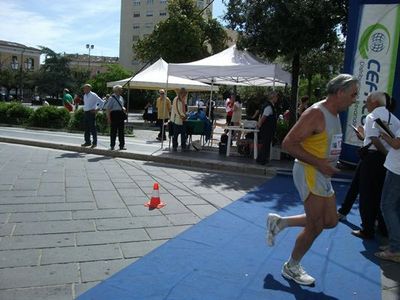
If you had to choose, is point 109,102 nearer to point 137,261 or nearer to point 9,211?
point 9,211

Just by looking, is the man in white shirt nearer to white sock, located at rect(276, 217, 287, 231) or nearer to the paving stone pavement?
white sock, located at rect(276, 217, 287, 231)

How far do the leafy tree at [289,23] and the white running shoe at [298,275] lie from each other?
8774 mm

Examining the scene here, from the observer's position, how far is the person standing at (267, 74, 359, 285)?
383 centimetres

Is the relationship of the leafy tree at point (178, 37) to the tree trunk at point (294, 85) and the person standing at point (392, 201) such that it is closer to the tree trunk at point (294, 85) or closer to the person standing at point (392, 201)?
the tree trunk at point (294, 85)

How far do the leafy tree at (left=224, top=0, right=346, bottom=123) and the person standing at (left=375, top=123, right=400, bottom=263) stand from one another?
750 cm

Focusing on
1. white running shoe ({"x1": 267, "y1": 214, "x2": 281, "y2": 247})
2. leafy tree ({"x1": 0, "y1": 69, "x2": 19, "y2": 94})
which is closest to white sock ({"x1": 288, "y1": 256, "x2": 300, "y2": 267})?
white running shoe ({"x1": 267, "y1": 214, "x2": 281, "y2": 247})

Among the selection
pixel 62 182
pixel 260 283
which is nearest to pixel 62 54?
pixel 62 182

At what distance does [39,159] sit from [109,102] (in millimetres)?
2340

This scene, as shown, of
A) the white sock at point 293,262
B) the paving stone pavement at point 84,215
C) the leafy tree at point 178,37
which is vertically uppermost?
the leafy tree at point 178,37

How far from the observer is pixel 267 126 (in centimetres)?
1053

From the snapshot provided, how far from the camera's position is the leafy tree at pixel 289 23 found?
38.6 ft

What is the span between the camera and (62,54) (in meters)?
78.7

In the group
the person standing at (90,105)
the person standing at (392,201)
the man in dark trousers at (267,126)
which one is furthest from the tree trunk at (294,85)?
the person standing at (392,201)

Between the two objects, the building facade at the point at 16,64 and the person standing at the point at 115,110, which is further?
the building facade at the point at 16,64
